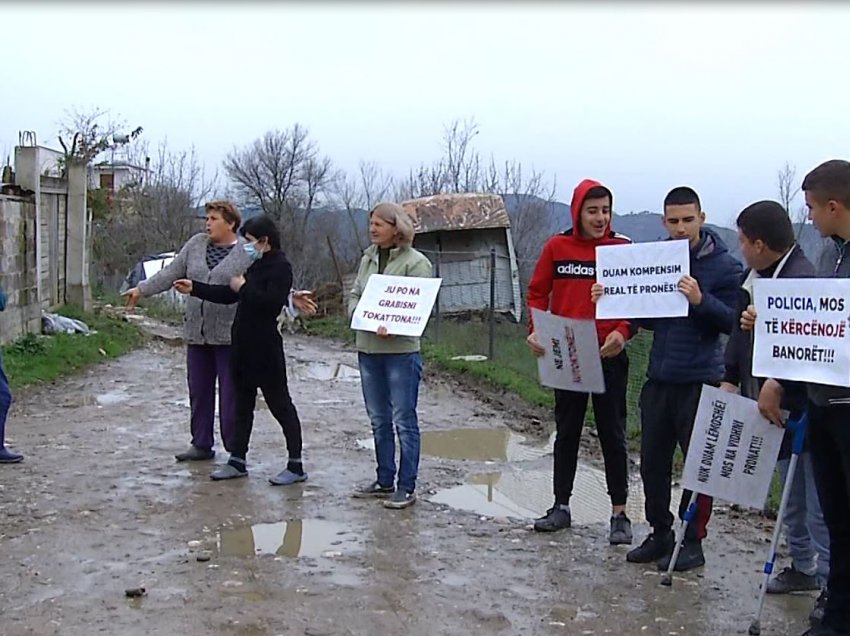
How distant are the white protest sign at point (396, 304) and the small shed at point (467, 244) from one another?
1317 cm

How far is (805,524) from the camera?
4840 millimetres

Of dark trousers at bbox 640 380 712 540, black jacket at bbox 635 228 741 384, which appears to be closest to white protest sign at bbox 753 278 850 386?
black jacket at bbox 635 228 741 384

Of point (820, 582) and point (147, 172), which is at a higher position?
point (147, 172)

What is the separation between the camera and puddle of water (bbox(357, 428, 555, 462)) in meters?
8.09

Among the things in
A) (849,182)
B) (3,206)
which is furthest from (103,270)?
(849,182)

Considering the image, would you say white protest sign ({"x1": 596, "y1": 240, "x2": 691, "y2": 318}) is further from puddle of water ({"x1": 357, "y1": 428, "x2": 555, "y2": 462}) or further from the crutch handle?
puddle of water ({"x1": 357, "y1": 428, "x2": 555, "y2": 462})

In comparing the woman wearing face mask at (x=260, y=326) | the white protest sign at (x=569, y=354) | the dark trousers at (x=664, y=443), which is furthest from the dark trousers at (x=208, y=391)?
the dark trousers at (x=664, y=443)

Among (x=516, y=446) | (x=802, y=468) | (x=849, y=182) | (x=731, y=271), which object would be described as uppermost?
(x=849, y=182)

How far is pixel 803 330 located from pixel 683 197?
1.18 meters

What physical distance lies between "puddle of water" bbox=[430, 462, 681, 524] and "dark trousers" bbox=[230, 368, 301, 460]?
1.07 meters

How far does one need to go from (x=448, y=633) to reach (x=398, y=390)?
2198 millimetres

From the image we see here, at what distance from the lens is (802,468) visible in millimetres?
4750

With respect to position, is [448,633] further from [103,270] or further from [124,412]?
[103,270]

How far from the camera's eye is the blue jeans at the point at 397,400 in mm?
6246
